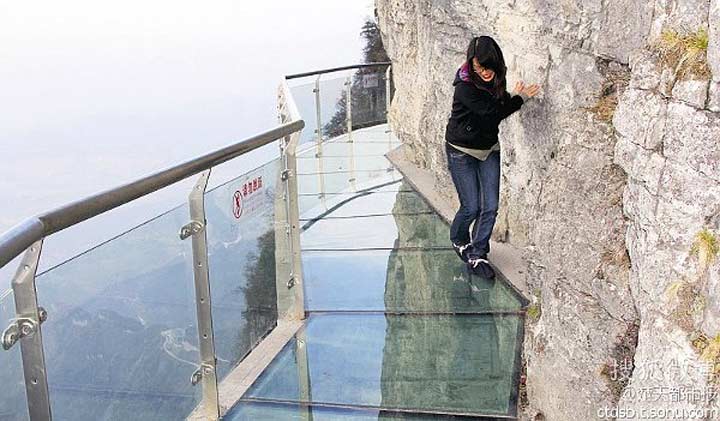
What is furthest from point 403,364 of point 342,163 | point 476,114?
point 342,163

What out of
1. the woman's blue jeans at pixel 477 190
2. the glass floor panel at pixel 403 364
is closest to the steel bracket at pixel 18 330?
the glass floor panel at pixel 403 364

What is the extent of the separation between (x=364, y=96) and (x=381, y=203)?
9.19ft

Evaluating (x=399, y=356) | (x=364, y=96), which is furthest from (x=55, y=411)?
(x=364, y=96)

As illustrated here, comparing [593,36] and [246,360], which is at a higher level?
[593,36]

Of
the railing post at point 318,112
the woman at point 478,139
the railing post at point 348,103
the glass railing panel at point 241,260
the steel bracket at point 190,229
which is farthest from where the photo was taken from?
the railing post at point 348,103

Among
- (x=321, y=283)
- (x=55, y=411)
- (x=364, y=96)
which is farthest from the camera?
(x=364, y=96)

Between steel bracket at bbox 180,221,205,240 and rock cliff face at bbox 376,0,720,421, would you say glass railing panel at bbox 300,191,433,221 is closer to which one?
rock cliff face at bbox 376,0,720,421

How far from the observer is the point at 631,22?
10.2 ft

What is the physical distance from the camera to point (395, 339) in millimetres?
4344

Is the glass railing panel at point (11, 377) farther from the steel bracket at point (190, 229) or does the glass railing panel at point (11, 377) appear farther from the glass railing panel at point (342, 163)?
the glass railing panel at point (342, 163)

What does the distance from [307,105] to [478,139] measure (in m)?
3.99

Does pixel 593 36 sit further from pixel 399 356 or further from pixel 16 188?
pixel 16 188

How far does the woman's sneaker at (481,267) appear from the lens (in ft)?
16.1

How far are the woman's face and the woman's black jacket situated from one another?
0.06 m
